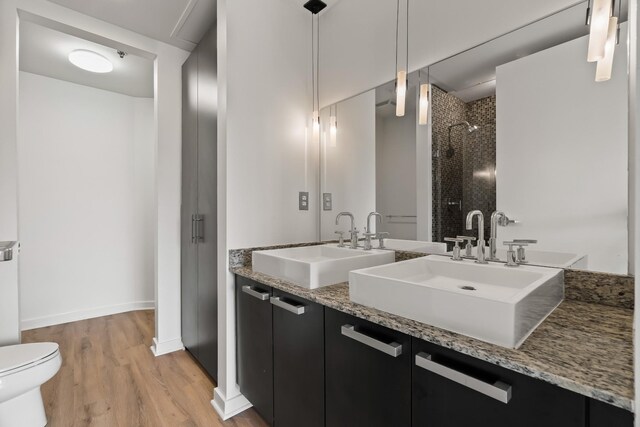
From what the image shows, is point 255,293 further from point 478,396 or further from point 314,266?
point 478,396

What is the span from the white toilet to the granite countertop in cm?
159

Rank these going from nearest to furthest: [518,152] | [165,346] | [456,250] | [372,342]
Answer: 1. [372,342]
2. [518,152]
3. [456,250]
4. [165,346]

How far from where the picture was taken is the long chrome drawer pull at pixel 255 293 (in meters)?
1.47

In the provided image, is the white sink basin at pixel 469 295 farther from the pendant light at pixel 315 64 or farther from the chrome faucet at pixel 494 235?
the pendant light at pixel 315 64

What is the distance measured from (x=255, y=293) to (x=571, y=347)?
4.02ft

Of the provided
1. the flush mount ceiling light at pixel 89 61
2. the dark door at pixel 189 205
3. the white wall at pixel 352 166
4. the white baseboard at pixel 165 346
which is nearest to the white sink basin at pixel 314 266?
the white wall at pixel 352 166

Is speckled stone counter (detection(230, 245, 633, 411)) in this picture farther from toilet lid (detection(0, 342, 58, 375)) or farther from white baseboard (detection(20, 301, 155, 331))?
white baseboard (detection(20, 301, 155, 331))

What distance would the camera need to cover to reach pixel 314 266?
4.31ft

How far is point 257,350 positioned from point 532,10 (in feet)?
6.50

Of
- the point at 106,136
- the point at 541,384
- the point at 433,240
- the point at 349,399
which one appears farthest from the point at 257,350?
the point at 106,136

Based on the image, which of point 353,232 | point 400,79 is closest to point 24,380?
point 353,232

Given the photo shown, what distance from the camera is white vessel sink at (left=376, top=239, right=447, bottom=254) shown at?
1.57 metres

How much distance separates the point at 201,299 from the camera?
2.15 m

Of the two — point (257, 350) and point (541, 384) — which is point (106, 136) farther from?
point (541, 384)
